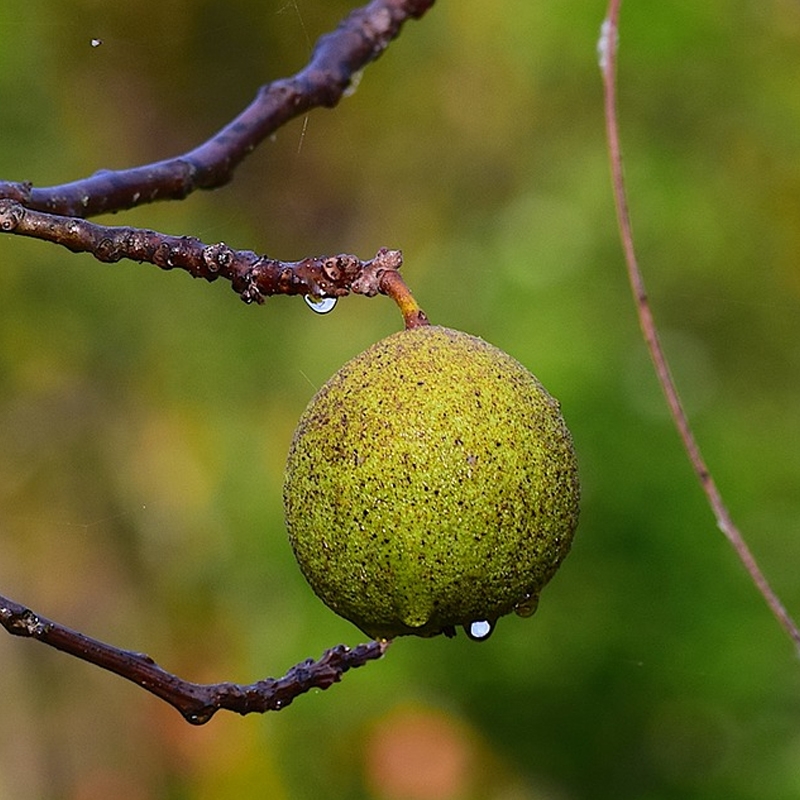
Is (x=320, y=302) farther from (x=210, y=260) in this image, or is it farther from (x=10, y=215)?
(x=10, y=215)

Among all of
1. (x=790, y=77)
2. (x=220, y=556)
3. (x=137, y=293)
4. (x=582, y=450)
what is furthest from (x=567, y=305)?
(x=137, y=293)

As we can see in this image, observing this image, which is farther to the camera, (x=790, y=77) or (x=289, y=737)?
(x=790, y=77)

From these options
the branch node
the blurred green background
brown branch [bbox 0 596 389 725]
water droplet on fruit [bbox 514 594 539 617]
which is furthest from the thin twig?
the blurred green background

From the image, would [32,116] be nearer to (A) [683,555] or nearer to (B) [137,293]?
(B) [137,293]

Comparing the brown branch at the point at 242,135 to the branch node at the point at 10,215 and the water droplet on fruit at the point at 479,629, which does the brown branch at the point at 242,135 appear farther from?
the water droplet on fruit at the point at 479,629

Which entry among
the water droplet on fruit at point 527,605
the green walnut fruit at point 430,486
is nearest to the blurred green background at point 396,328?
the water droplet on fruit at point 527,605

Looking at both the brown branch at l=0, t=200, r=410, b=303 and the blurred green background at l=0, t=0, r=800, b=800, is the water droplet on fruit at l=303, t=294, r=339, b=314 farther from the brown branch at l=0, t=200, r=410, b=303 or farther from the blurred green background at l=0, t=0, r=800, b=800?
the blurred green background at l=0, t=0, r=800, b=800

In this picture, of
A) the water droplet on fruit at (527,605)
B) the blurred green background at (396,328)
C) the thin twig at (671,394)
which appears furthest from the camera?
the blurred green background at (396,328)
